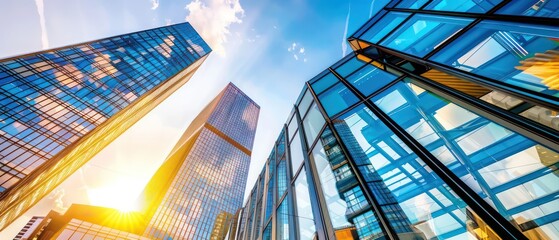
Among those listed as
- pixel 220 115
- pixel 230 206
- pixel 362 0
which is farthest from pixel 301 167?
pixel 220 115

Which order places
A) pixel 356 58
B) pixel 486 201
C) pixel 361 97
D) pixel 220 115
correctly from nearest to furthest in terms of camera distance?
pixel 486 201 < pixel 361 97 < pixel 356 58 < pixel 220 115

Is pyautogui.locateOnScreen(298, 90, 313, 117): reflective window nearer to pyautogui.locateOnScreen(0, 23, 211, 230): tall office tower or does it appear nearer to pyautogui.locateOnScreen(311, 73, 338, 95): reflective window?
pyautogui.locateOnScreen(311, 73, 338, 95): reflective window

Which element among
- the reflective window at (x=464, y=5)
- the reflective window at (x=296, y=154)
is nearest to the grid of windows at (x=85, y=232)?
the reflective window at (x=296, y=154)

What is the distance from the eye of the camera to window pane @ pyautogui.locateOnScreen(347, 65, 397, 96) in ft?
17.1

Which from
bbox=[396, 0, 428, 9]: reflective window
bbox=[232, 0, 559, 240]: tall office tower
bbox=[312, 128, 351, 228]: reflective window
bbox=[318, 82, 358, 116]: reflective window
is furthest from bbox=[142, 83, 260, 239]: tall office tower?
bbox=[396, 0, 428, 9]: reflective window

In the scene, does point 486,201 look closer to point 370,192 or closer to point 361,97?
point 370,192

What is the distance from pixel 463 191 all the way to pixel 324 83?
610 centimetres

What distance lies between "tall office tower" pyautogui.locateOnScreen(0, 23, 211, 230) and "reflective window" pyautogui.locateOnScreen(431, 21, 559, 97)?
1486 inches

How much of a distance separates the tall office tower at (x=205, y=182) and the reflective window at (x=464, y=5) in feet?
290

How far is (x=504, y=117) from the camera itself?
8.64 ft

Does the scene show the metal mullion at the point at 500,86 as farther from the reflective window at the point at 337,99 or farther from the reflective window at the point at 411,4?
the reflective window at the point at 411,4

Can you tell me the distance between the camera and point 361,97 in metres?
5.47

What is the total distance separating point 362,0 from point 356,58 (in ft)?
6.65

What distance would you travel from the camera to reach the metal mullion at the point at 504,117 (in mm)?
2158
